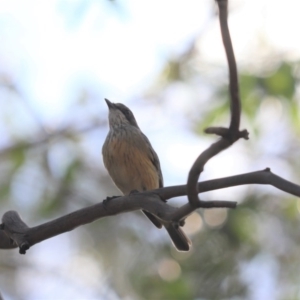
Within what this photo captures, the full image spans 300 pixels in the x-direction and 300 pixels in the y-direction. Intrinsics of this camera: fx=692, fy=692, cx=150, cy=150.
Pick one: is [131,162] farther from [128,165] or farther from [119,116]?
[119,116]

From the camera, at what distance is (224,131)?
7.83ft

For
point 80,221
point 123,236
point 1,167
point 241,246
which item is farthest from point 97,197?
point 80,221

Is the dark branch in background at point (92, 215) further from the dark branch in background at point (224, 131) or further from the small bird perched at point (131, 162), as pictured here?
the small bird perched at point (131, 162)

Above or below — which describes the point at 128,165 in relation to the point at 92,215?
above

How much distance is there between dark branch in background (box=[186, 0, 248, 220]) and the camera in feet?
7.62

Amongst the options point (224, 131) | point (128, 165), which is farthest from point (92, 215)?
point (128, 165)

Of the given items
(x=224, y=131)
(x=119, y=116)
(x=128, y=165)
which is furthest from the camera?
(x=119, y=116)

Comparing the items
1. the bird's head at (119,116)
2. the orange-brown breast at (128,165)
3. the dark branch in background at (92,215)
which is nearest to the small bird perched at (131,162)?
the orange-brown breast at (128,165)

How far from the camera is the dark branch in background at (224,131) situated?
2322 mm

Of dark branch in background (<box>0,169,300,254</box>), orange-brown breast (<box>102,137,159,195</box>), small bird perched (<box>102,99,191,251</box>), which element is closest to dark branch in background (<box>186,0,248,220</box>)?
dark branch in background (<box>0,169,300,254</box>)

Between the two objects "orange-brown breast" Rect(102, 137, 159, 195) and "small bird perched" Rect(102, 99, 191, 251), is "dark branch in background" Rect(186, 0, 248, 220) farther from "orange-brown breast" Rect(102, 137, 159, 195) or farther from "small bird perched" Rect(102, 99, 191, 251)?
"orange-brown breast" Rect(102, 137, 159, 195)

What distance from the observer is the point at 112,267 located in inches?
322

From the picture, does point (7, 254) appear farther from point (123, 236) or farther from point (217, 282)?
point (217, 282)

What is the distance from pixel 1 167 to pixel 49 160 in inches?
23.4
